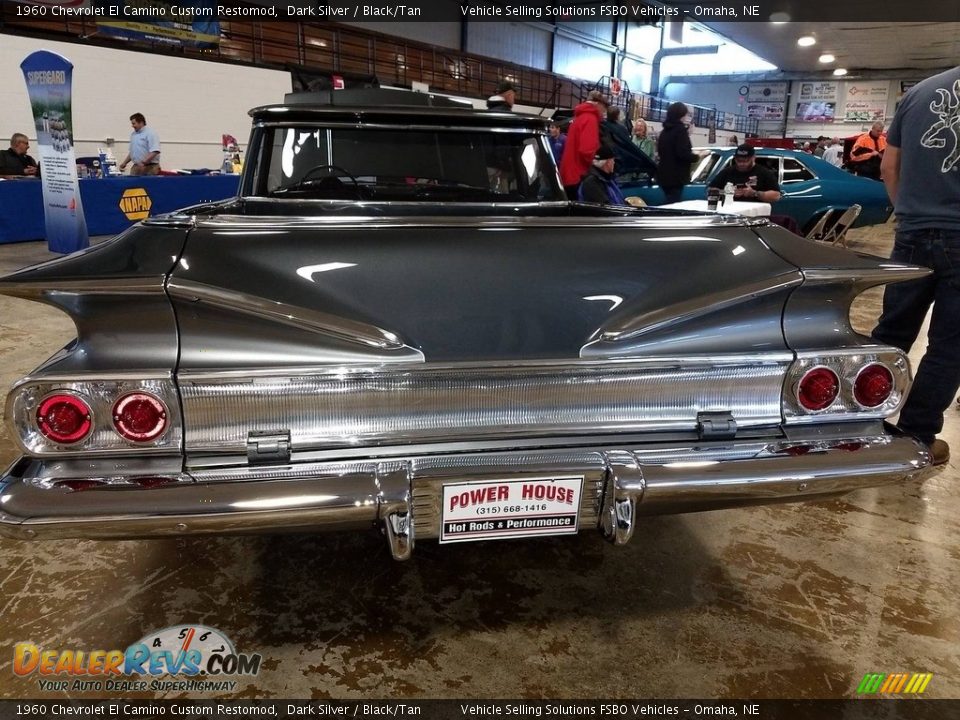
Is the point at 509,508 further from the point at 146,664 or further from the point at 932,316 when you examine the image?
the point at 932,316

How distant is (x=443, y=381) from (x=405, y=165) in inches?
65.7

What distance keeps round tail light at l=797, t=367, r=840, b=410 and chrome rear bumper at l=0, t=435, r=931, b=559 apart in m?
0.11

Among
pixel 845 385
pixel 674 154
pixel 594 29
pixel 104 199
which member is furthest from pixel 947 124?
pixel 594 29

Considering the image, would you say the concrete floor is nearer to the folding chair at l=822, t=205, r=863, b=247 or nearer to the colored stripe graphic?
the colored stripe graphic

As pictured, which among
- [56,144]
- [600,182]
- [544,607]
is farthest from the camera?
[56,144]

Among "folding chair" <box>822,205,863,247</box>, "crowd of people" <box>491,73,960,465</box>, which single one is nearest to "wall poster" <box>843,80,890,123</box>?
"folding chair" <box>822,205,863,247</box>

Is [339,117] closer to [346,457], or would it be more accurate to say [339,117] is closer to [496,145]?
[496,145]

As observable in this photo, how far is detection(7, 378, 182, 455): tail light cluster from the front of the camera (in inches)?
55.1

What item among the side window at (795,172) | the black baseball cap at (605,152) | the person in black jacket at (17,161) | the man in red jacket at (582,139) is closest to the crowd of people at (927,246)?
the man in red jacket at (582,139)

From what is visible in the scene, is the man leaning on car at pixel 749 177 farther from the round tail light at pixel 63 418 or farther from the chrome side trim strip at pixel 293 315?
the round tail light at pixel 63 418

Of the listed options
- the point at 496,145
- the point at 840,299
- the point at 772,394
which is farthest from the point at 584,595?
the point at 496,145

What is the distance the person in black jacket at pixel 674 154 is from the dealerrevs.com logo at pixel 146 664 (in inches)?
Answer: 244

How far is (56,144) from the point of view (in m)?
7.31

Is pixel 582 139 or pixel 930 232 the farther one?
pixel 582 139
